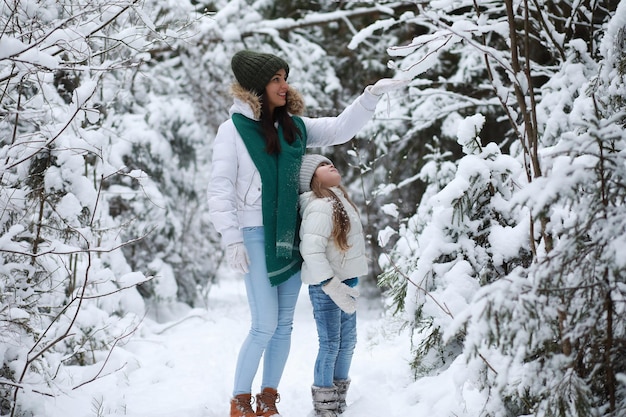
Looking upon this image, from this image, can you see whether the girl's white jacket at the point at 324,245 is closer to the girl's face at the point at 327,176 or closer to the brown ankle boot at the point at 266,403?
the girl's face at the point at 327,176

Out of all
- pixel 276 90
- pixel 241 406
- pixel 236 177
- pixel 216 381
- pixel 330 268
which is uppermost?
pixel 276 90

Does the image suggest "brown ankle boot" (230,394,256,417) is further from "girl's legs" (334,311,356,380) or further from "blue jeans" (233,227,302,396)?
"girl's legs" (334,311,356,380)

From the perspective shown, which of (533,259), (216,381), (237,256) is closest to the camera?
(533,259)

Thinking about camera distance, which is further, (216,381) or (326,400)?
(216,381)

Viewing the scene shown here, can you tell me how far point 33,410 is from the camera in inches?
114

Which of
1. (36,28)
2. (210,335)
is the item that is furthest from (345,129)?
(210,335)

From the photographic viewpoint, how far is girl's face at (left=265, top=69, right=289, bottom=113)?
A: 10.9 ft

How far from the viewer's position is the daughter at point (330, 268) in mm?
3131

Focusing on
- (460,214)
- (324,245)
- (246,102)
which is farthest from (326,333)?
(246,102)

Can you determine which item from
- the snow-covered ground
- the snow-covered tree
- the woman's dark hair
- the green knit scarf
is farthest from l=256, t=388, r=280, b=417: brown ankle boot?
the woman's dark hair

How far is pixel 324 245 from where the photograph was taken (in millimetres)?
3143

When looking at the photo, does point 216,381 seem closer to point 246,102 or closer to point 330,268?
point 330,268

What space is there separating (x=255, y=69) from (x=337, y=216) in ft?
3.07

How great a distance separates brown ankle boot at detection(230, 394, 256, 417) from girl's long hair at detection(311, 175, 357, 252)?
0.99m
